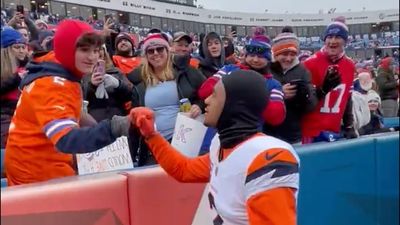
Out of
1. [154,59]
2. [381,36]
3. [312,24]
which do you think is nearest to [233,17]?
[312,24]

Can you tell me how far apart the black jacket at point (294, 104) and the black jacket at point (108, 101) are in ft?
3.69

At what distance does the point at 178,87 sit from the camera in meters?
4.71

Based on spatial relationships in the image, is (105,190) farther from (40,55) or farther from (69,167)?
(40,55)

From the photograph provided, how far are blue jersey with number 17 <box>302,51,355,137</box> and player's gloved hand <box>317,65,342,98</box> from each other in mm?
35

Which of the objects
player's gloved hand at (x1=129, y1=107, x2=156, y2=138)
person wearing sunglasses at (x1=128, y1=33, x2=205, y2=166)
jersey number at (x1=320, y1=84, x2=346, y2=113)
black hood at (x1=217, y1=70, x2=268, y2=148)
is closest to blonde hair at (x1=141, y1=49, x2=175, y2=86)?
person wearing sunglasses at (x1=128, y1=33, x2=205, y2=166)

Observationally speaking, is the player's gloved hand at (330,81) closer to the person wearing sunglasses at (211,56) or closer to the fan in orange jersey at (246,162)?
the person wearing sunglasses at (211,56)

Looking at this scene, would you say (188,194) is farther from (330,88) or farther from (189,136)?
(330,88)

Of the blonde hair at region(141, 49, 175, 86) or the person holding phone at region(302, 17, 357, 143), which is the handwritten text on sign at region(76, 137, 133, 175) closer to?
the blonde hair at region(141, 49, 175, 86)

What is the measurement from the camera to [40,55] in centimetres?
308

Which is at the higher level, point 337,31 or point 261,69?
point 337,31

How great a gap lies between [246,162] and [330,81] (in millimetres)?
2503

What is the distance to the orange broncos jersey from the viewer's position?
2641mm

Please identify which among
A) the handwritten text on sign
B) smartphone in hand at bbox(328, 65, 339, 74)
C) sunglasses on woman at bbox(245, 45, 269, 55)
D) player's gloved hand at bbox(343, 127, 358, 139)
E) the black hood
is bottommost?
player's gloved hand at bbox(343, 127, 358, 139)

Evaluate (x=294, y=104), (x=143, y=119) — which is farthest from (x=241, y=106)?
(x=294, y=104)
